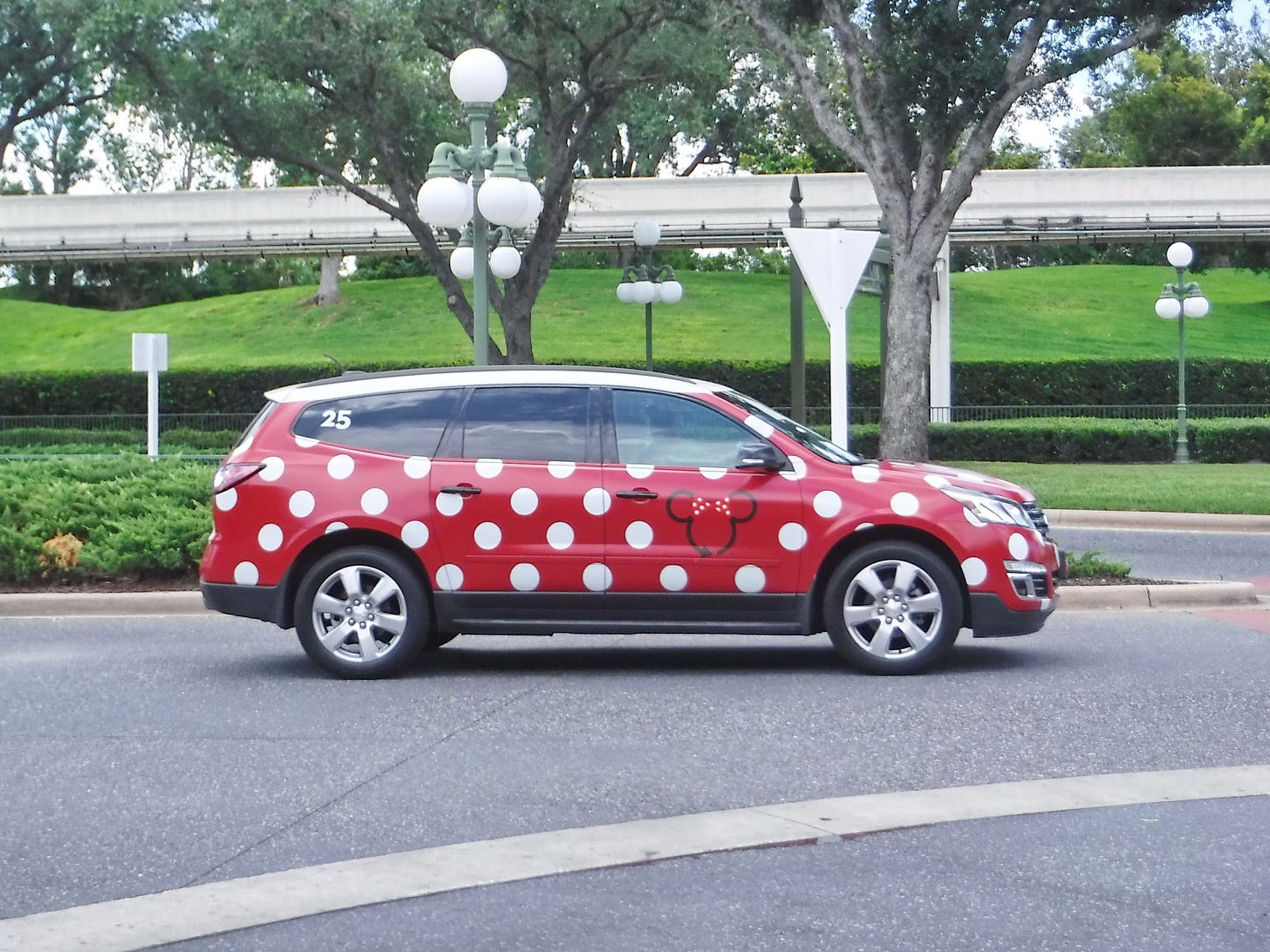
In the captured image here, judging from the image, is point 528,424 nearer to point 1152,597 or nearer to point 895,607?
point 895,607

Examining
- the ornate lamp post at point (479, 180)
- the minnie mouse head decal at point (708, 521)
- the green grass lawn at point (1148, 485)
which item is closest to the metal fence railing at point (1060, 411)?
the green grass lawn at point (1148, 485)

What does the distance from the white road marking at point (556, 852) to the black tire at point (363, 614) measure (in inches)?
138

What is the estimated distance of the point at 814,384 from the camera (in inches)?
1580

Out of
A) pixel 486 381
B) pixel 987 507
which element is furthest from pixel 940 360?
pixel 486 381

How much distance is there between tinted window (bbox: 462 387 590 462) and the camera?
9320 mm

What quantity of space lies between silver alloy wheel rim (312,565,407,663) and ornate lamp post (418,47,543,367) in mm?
4871

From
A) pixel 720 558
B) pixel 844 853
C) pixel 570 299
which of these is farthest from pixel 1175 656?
pixel 570 299

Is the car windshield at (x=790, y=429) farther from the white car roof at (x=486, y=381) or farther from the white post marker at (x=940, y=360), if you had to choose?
the white post marker at (x=940, y=360)

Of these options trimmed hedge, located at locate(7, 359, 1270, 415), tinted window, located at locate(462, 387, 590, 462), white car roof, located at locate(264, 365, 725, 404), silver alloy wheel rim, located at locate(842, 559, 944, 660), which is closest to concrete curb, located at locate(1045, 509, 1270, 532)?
silver alloy wheel rim, located at locate(842, 559, 944, 660)

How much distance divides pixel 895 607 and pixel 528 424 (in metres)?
2.29

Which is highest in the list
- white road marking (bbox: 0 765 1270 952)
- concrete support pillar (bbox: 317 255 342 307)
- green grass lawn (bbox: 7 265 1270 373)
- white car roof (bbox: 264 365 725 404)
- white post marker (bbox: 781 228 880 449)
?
concrete support pillar (bbox: 317 255 342 307)

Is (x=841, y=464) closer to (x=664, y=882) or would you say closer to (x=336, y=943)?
(x=664, y=882)

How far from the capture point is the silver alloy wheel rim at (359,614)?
918 cm

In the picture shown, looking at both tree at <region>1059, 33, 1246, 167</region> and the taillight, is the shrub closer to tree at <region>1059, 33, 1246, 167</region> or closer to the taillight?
the taillight
